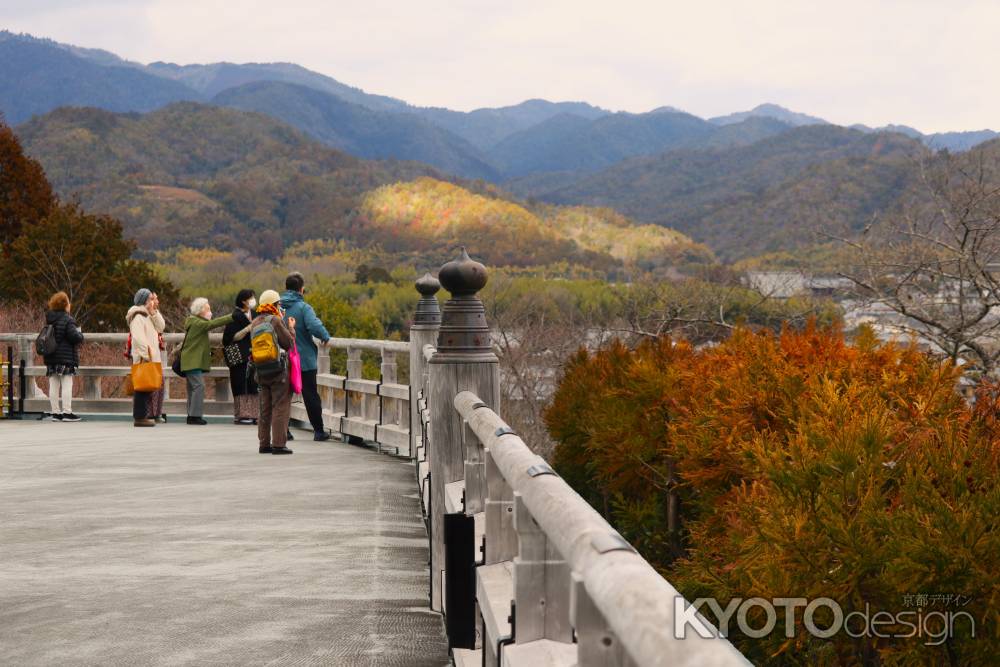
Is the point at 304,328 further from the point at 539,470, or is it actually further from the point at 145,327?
the point at 539,470

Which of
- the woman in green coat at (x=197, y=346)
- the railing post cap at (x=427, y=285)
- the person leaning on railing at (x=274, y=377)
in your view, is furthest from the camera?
the woman in green coat at (x=197, y=346)

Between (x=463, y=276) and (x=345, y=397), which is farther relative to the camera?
(x=345, y=397)

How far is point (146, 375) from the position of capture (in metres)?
17.7

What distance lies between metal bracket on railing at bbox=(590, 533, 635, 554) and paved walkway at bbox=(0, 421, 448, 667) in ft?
12.9

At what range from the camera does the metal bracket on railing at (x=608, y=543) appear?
2156 mm

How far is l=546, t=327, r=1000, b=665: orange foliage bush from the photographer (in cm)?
397

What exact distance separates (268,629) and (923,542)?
3752 mm

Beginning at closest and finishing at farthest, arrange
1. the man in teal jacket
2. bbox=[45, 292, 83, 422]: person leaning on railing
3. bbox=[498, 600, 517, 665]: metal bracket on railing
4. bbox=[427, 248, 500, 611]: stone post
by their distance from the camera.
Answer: bbox=[498, 600, 517, 665]: metal bracket on railing
bbox=[427, 248, 500, 611]: stone post
the man in teal jacket
bbox=[45, 292, 83, 422]: person leaning on railing

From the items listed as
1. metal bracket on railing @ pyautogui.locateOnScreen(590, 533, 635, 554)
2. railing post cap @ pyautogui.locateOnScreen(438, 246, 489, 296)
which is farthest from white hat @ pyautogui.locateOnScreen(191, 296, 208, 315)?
metal bracket on railing @ pyautogui.locateOnScreen(590, 533, 635, 554)

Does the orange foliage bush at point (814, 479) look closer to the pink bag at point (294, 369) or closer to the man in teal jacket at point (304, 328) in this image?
the pink bag at point (294, 369)

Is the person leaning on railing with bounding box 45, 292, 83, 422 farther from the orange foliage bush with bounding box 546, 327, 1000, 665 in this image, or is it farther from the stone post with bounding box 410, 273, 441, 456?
the orange foliage bush with bounding box 546, 327, 1000, 665

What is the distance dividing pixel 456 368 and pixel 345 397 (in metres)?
10.9

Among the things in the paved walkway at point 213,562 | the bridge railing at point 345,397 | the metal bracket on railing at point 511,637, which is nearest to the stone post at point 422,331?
the paved walkway at point 213,562

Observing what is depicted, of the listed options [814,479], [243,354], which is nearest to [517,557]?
[814,479]
